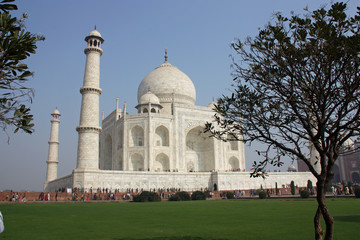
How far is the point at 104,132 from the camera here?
1203 inches

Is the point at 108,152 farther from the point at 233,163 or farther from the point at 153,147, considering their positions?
the point at 233,163

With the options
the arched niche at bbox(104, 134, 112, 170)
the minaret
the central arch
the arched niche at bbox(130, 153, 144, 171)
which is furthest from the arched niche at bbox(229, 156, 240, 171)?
the minaret

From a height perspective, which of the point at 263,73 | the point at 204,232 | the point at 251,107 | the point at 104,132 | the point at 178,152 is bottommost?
the point at 204,232

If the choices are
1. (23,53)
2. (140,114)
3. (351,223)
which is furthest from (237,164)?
(23,53)

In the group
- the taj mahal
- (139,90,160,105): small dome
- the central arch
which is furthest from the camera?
the central arch

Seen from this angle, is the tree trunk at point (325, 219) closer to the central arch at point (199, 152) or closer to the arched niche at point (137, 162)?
the arched niche at point (137, 162)

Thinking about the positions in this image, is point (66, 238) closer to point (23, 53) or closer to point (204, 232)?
point (204, 232)

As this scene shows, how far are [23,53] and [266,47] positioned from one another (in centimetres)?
307

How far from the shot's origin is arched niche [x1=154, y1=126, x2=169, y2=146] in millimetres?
27561

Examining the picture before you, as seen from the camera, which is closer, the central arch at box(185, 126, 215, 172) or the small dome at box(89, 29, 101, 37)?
the small dome at box(89, 29, 101, 37)

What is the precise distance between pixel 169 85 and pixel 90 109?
12.8m

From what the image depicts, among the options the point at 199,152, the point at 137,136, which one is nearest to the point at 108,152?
the point at 137,136

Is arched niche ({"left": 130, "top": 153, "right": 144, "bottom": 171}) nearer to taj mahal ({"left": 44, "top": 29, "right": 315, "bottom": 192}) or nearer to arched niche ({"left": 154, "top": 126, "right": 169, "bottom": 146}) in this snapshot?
taj mahal ({"left": 44, "top": 29, "right": 315, "bottom": 192})

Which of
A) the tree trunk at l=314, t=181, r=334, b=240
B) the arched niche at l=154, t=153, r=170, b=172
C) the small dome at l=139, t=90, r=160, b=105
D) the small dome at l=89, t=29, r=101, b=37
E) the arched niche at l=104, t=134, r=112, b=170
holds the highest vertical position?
the small dome at l=89, t=29, r=101, b=37
